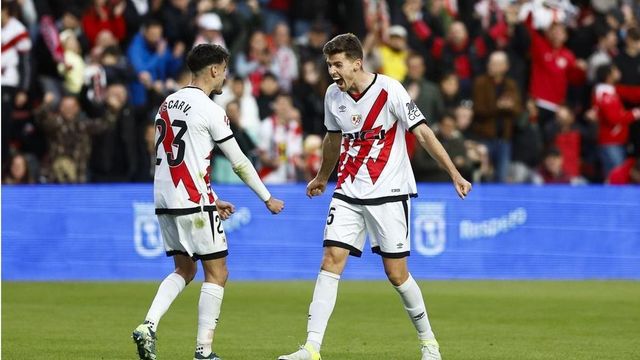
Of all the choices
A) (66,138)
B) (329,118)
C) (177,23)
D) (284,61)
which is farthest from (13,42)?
(329,118)

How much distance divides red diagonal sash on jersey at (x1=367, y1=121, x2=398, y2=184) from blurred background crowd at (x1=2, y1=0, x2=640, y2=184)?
31.9 feet

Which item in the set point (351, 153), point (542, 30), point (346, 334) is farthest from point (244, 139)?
point (351, 153)

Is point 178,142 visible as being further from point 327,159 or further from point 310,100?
point 310,100

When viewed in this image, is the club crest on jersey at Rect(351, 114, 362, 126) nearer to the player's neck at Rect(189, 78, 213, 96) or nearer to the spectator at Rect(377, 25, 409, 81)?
the player's neck at Rect(189, 78, 213, 96)

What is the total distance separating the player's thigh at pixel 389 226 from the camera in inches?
372

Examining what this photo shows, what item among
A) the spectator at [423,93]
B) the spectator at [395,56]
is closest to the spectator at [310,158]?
the spectator at [423,93]

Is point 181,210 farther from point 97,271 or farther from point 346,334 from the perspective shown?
point 97,271

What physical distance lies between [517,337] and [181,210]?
387 centimetres

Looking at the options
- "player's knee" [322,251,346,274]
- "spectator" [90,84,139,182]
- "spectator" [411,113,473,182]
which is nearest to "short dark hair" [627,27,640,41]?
"spectator" [411,113,473,182]

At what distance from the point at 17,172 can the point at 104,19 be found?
3302 mm

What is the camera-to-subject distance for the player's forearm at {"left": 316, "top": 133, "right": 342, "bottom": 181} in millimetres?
9797

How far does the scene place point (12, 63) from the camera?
1944cm

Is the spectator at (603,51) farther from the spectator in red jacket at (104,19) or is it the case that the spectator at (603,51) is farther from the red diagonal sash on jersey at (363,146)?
the red diagonal sash on jersey at (363,146)

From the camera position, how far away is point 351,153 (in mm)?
9539
